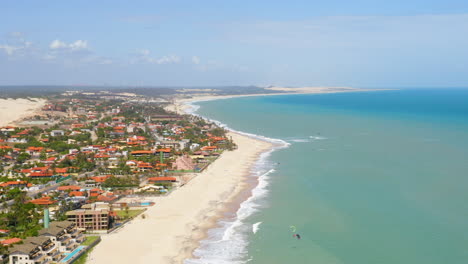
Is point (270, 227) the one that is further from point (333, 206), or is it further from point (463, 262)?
point (463, 262)

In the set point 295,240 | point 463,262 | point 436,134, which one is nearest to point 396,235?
point 463,262

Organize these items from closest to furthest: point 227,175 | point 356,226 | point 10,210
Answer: point 356,226, point 10,210, point 227,175

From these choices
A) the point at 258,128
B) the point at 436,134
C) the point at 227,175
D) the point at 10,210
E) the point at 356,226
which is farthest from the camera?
the point at 258,128

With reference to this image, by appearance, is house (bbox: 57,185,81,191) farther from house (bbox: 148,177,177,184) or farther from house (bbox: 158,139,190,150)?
house (bbox: 158,139,190,150)

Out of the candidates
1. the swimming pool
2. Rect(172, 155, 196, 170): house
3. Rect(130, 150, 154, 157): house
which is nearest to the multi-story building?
the swimming pool

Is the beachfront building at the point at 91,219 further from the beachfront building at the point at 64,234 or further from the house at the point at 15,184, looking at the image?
the house at the point at 15,184

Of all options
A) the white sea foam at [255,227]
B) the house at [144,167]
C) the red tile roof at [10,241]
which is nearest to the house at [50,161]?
the house at [144,167]
